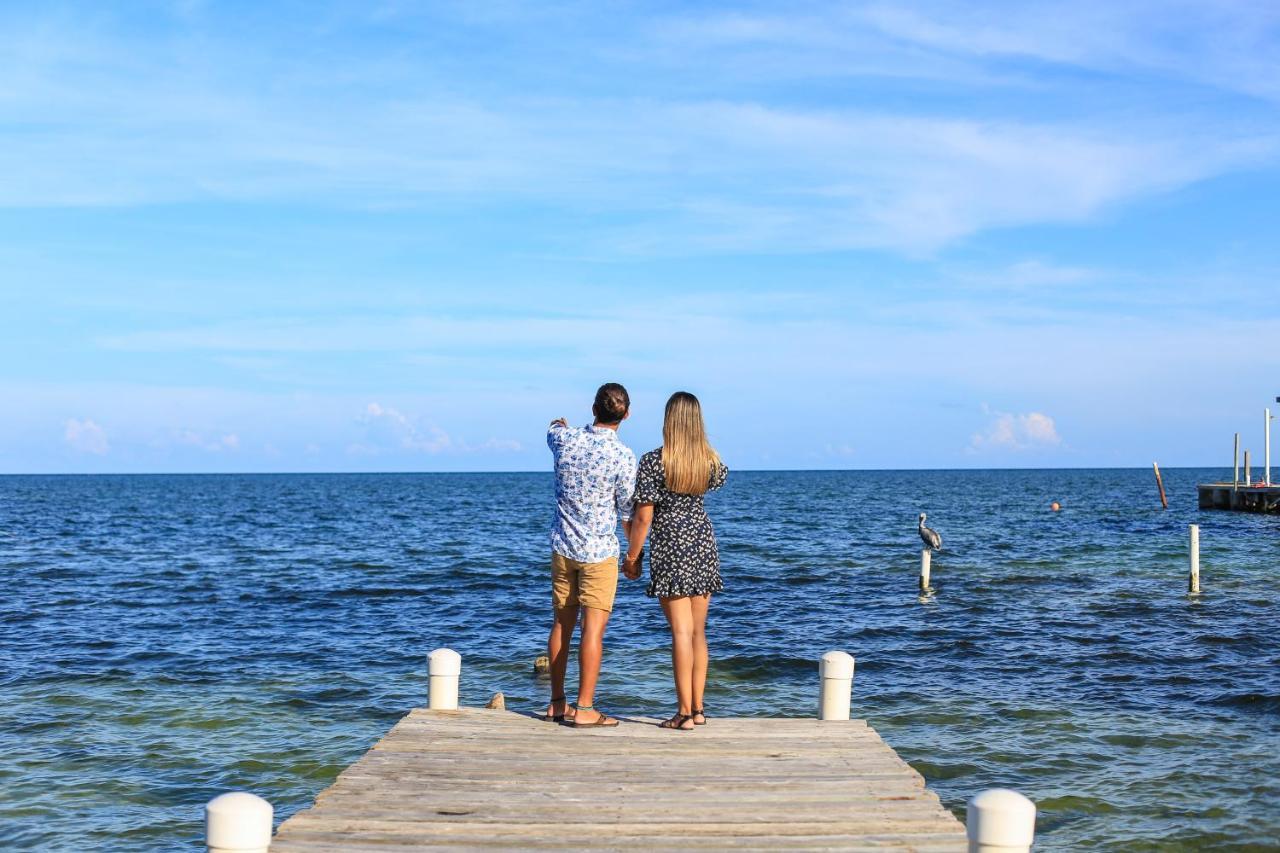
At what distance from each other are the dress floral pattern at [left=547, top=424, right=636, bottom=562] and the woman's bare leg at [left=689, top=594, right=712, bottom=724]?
0.78 m

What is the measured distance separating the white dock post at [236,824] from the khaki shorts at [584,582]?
3.12 meters

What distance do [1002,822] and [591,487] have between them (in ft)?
12.1

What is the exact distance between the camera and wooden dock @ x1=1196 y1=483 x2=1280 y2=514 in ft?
187

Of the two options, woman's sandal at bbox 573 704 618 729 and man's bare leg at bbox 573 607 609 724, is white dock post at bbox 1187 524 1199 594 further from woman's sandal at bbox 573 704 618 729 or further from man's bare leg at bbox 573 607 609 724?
man's bare leg at bbox 573 607 609 724

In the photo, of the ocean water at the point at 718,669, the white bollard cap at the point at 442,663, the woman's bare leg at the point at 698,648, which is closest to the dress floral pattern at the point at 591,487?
the woman's bare leg at the point at 698,648

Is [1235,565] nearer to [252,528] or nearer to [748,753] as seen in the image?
[748,753]

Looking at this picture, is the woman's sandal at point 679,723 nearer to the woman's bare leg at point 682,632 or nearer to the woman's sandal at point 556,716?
the woman's bare leg at point 682,632

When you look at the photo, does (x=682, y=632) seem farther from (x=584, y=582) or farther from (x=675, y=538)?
(x=584, y=582)

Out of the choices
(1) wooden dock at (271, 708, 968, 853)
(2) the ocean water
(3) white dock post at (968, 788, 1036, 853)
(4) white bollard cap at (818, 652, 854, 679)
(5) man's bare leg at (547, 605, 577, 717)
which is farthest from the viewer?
(2) the ocean water

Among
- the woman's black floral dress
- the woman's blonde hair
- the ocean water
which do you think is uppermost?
the woman's blonde hair

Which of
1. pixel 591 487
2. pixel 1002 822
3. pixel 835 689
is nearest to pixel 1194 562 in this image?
pixel 835 689

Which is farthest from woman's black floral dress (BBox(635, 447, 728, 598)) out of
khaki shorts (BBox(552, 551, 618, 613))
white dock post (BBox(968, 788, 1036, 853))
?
white dock post (BBox(968, 788, 1036, 853))

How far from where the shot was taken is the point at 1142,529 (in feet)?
173

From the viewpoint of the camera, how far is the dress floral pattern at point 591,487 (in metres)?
7.89
